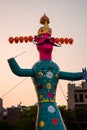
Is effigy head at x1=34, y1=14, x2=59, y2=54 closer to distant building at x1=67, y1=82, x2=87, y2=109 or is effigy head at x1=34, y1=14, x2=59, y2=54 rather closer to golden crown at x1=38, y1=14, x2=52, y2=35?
golden crown at x1=38, y1=14, x2=52, y2=35

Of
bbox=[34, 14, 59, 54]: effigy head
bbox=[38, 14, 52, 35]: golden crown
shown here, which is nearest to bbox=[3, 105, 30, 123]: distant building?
bbox=[38, 14, 52, 35]: golden crown

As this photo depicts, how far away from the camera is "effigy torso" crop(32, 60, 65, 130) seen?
1914 centimetres

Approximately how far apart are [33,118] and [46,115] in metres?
21.3

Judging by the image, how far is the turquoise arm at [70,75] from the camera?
20.3 m

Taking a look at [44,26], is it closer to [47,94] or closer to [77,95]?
[47,94]

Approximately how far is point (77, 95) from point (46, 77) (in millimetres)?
40488

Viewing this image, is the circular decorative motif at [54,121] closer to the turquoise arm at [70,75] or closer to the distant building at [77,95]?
the turquoise arm at [70,75]

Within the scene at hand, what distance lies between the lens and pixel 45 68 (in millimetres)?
19766

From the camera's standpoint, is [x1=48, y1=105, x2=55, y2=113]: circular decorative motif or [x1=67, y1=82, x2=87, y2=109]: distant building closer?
[x1=48, y1=105, x2=55, y2=113]: circular decorative motif

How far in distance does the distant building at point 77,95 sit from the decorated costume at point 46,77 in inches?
1505

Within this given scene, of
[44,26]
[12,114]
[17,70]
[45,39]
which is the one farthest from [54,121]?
[12,114]

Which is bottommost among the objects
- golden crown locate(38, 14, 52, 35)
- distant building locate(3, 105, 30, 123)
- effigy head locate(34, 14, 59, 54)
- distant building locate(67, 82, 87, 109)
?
effigy head locate(34, 14, 59, 54)

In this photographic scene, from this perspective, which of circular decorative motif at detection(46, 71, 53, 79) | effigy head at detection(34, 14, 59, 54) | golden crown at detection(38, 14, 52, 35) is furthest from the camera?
golden crown at detection(38, 14, 52, 35)

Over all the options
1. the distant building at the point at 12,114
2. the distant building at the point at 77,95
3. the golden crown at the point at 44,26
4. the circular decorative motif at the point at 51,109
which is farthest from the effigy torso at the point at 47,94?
the distant building at the point at 77,95
